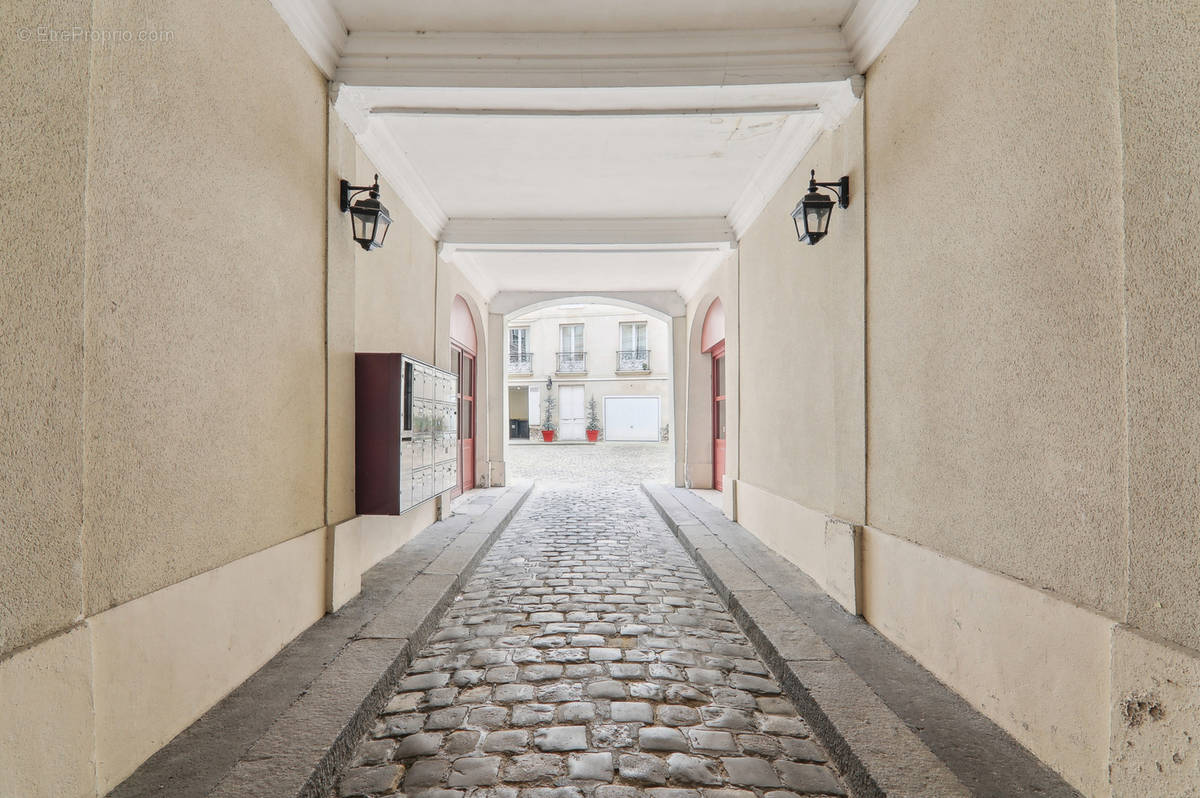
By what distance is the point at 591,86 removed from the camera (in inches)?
159

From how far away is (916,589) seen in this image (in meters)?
3.21

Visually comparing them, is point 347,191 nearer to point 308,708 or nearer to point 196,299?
point 196,299

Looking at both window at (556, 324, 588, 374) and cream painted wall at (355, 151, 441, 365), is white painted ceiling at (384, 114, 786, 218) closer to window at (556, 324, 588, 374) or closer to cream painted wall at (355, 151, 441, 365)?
cream painted wall at (355, 151, 441, 365)

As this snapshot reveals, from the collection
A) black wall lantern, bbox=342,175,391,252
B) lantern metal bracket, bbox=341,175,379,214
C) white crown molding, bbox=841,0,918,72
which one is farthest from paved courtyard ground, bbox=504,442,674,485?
white crown molding, bbox=841,0,918,72

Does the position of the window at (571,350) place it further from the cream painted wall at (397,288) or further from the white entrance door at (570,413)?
the cream painted wall at (397,288)

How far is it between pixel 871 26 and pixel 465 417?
840cm

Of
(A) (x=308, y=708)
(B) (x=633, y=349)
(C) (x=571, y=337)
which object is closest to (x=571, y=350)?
(C) (x=571, y=337)

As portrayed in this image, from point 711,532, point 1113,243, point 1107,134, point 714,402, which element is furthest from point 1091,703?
point 714,402

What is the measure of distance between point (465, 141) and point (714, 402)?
7.11 meters

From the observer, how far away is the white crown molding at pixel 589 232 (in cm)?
737

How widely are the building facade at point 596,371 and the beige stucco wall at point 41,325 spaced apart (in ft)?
91.8

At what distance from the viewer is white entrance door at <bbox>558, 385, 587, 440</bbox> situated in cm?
3086

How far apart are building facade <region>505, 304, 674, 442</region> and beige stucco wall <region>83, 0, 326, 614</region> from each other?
2648 centimetres

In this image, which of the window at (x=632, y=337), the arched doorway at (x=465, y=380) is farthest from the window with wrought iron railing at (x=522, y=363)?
the arched doorway at (x=465, y=380)
